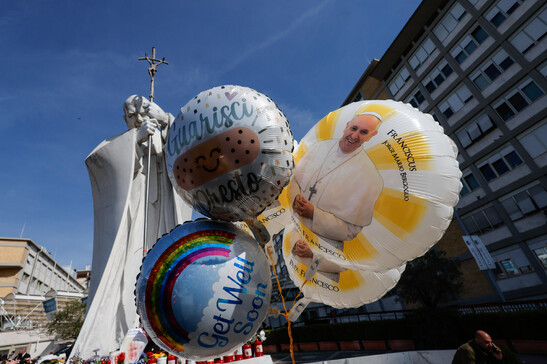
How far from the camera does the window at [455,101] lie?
823 inches

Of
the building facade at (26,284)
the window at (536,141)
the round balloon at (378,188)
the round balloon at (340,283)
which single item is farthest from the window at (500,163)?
the building facade at (26,284)

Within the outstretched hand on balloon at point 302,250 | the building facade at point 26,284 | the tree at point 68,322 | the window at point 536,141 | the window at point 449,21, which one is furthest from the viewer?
the building facade at point 26,284

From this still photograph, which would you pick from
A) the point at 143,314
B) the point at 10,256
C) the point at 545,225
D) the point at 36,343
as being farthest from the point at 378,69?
the point at 10,256

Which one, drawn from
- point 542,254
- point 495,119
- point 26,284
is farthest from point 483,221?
point 26,284

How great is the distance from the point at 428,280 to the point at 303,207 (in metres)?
18.3

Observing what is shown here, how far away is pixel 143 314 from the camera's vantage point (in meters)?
2.10

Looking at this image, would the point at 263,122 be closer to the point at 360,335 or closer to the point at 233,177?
the point at 233,177

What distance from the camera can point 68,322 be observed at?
26.8m

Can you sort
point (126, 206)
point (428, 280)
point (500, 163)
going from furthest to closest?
point (500, 163) → point (428, 280) → point (126, 206)

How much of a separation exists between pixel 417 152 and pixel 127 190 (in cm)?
1072

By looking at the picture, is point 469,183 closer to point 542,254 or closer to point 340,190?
point 542,254

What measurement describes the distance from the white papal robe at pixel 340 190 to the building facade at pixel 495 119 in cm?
1835

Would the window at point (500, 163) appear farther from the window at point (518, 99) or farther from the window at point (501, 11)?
the window at point (501, 11)

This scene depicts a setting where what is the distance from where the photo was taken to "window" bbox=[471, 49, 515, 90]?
18.7m
